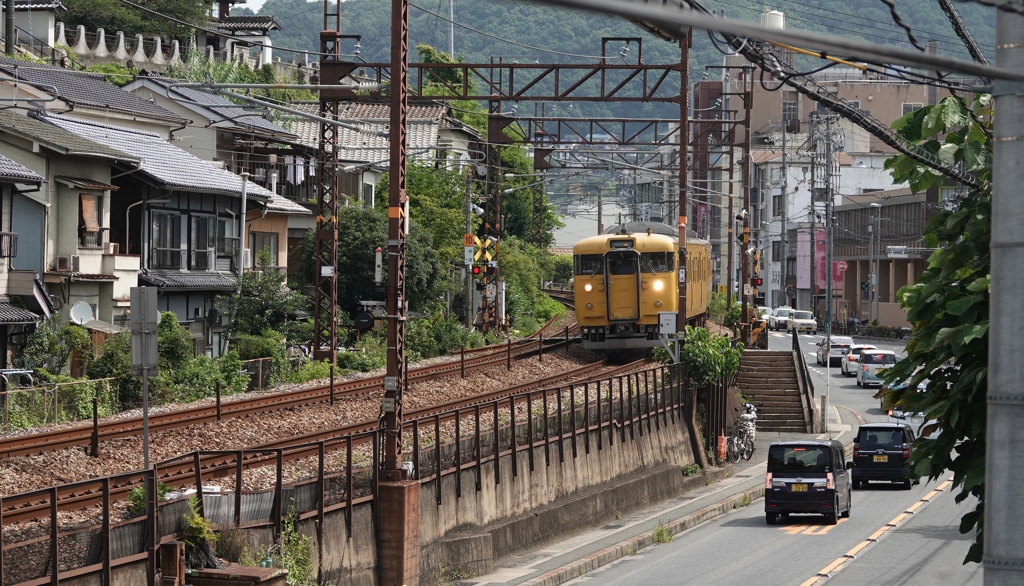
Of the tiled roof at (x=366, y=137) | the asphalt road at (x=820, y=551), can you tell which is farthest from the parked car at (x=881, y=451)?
the tiled roof at (x=366, y=137)

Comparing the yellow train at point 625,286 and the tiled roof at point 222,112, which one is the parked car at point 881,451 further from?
the tiled roof at point 222,112

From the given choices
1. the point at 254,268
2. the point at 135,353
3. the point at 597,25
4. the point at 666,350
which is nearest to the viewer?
the point at 135,353

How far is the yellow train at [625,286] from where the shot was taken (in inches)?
1485

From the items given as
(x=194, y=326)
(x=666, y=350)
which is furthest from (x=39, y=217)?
(x=666, y=350)

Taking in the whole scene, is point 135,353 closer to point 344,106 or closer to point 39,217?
point 39,217

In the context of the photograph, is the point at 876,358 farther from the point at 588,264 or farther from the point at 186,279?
the point at 186,279

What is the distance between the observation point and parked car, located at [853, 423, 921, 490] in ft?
104

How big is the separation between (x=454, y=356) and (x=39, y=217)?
1253cm

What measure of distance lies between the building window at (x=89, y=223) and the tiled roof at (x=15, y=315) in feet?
14.2

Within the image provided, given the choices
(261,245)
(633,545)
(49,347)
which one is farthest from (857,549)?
(261,245)

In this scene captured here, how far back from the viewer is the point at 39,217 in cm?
3331

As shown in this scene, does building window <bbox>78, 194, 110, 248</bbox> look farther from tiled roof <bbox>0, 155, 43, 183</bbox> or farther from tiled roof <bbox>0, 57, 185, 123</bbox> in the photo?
tiled roof <bbox>0, 57, 185, 123</bbox>

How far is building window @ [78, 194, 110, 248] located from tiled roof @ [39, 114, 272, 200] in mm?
2153

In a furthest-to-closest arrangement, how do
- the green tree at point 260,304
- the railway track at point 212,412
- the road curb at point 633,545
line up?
the green tree at point 260,304, the road curb at point 633,545, the railway track at point 212,412
